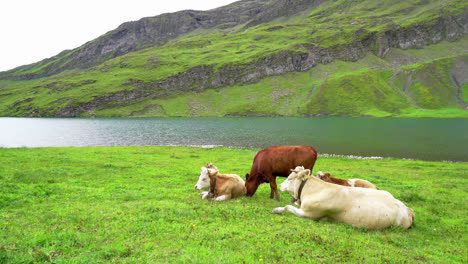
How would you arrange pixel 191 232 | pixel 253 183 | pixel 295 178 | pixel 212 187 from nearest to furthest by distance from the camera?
pixel 191 232
pixel 295 178
pixel 212 187
pixel 253 183

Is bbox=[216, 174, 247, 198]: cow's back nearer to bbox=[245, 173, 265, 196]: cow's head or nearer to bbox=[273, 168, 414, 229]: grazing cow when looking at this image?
bbox=[245, 173, 265, 196]: cow's head

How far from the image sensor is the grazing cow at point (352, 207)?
876 centimetres

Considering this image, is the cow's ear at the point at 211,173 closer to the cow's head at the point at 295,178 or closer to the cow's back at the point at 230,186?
the cow's back at the point at 230,186

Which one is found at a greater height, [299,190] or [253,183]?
[299,190]

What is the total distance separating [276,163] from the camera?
42.3 ft

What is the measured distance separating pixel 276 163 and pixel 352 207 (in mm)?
4574

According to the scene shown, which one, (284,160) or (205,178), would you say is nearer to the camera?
(205,178)

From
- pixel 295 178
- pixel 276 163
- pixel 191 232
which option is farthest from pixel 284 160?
pixel 191 232

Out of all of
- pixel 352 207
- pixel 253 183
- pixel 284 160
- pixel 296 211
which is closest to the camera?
pixel 352 207

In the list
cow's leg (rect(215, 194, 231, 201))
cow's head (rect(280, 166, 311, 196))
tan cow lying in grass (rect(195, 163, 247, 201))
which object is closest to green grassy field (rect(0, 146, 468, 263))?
cow's leg (rect(215, 194, 231, 201))

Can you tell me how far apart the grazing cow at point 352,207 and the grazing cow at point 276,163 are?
263 cm

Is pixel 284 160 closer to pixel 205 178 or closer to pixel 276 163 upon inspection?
pixel 276 163

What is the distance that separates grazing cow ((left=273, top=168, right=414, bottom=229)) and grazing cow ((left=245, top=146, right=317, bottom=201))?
263cm

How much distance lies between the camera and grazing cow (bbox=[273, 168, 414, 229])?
8.76 metres
